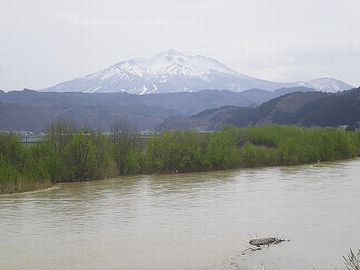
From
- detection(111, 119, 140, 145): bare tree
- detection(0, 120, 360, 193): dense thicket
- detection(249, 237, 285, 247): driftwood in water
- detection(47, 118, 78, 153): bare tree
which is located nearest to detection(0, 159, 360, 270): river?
detection(249, 237, 285, 247): driftwood in water

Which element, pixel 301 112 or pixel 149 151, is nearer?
pixel 149 151

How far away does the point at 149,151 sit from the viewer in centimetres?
5138

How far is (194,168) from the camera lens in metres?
52.7

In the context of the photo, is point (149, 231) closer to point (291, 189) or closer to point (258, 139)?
point (291, 189)

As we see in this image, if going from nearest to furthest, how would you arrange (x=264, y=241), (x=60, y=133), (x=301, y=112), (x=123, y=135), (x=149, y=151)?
(x=264, y=241) < (x=60, y=133) < (x=149, y=151) < (x=123, y=135) < (x=301, y=112)

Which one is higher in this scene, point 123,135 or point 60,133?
point 60,133

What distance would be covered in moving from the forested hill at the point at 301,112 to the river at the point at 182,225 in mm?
81951

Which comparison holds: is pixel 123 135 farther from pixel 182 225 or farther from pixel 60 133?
pixel 182 225

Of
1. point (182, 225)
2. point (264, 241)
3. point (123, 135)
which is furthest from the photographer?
point (123, 135)

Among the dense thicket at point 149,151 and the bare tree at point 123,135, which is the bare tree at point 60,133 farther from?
the bare tree at point 123,135

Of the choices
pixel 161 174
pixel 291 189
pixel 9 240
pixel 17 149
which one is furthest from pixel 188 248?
pixel 161 174

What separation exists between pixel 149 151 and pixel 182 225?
29.3 meters

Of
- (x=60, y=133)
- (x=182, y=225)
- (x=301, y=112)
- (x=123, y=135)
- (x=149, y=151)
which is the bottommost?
(x=182, y=225)

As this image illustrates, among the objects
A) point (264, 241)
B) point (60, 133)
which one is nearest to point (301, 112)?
point (60, 133)
